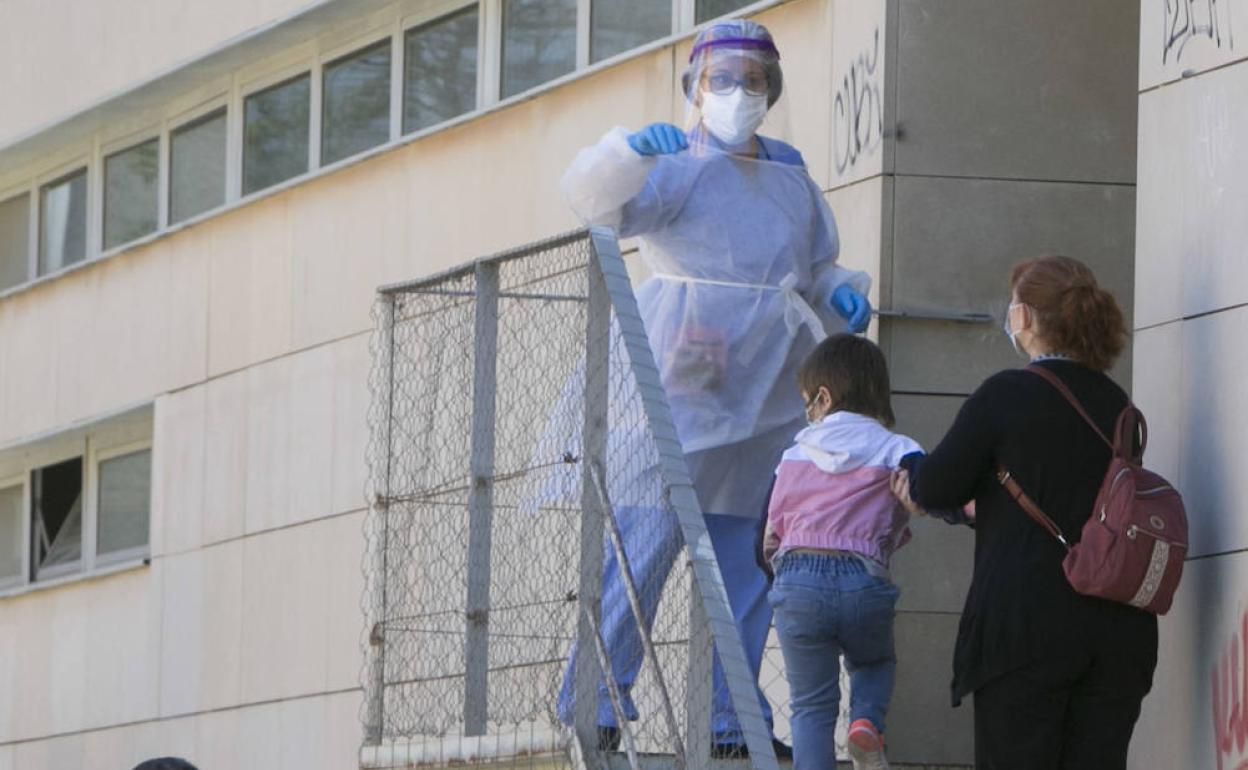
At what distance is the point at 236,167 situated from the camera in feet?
51.6

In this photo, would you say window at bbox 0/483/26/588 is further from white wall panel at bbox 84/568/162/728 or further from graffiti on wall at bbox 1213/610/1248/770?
graffiti on wall at bbox 1213/610/1248/770

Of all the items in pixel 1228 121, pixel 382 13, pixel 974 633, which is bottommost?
pixel 974 633

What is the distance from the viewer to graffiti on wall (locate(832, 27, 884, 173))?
1023 centimetres

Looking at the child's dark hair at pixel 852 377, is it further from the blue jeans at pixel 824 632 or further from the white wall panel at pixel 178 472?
the white wall panel at pixel 178 472

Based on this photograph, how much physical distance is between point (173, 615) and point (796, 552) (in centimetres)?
900

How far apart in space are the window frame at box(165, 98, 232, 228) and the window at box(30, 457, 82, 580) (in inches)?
76.3

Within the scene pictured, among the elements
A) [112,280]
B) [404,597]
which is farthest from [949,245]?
[112,280]

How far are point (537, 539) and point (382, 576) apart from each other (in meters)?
0.88

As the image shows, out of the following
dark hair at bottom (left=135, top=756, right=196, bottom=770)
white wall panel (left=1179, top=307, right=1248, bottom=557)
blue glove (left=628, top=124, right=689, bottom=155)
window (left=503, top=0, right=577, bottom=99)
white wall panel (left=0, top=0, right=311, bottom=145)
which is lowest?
dark hair at bottom (left=135, top=756, right=196, bottom=770)

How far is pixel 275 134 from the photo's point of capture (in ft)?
50.8

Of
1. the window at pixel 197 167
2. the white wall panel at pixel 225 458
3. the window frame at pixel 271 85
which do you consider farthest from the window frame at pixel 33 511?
the white wall panel at pixel 225 458

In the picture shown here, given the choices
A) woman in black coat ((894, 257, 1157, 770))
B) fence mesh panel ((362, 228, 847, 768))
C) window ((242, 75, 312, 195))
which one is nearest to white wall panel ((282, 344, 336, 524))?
window ((242, 75, 312, 195))

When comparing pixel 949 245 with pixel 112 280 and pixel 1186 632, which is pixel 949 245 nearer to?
pixel 1186 632

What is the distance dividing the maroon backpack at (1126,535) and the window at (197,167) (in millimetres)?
9982
